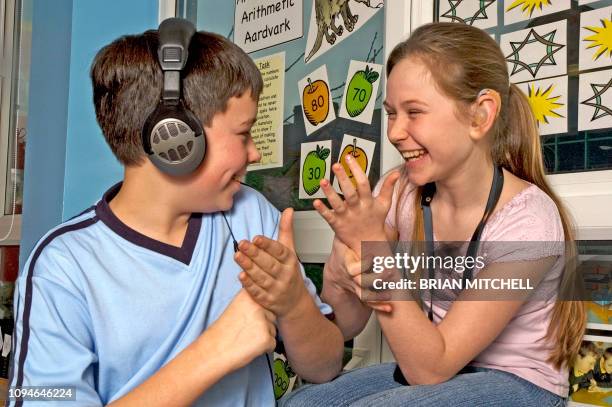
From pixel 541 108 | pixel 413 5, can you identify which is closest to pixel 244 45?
pixel 413 5

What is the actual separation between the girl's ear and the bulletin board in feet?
1.56

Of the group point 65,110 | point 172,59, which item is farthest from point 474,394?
point 65,110

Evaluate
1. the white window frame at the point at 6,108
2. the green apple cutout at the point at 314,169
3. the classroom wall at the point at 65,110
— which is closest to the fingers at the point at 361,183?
the green apple cutout at the point at 314,169

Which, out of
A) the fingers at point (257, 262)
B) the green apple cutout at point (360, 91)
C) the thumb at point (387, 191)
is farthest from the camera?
the green apple cutout at point (360, 91)

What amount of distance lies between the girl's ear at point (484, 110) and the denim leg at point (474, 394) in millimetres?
420

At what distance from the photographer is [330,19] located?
70.2 inches

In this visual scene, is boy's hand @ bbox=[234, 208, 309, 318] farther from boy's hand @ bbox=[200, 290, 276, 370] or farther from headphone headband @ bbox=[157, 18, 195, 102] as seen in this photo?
headphone headband @ bbox=[157, 18, 195, 102]

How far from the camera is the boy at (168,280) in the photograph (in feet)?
2.95

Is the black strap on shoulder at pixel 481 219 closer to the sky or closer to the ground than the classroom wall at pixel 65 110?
closer to the ground

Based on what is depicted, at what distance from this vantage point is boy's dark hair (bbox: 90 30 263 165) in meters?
1.01

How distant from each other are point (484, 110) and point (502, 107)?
7 centimetres

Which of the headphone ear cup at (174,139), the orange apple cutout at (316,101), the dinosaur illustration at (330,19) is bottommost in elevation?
the headphone ear cup at (174,139)

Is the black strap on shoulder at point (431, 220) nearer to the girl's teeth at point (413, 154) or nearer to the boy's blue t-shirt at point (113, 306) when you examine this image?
the girl's teeth at point (413, 154)

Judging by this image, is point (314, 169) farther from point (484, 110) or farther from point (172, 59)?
point (172, 59)
